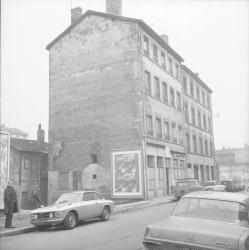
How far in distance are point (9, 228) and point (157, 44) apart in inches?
976

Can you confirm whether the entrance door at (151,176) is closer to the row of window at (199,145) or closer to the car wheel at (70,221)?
the row of window at (199,145)

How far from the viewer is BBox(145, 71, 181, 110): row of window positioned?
32.0 meters

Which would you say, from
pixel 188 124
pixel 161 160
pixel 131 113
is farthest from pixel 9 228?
pixel 188 124

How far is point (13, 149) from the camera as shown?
36938 mm

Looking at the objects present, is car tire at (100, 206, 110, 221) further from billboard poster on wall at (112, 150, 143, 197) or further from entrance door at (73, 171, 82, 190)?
entrance door at (73, 171, 82, 190)

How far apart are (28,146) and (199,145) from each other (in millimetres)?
20586

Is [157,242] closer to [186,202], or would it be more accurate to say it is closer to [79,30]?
[186,202]

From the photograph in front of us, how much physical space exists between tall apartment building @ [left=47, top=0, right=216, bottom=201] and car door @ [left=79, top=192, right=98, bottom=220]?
43.7 feet

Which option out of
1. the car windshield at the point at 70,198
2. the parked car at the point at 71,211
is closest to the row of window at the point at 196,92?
the parked car at the point at 71,211

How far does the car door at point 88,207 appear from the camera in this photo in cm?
1443

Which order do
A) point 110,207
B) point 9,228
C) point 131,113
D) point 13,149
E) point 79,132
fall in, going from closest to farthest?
1. point 9,228
2. point 110,207
3. point 131,113
4. point 79,132
5. point 13,149

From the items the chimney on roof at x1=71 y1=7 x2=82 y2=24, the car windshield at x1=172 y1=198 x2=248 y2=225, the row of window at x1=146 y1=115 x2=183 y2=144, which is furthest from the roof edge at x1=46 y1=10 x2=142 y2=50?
the car windshield at x1=172 y1=198 x2=248 y2=225

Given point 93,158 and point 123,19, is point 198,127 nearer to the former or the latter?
point 93,158

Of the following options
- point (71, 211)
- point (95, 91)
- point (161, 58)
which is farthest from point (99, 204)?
point (161, 58)
